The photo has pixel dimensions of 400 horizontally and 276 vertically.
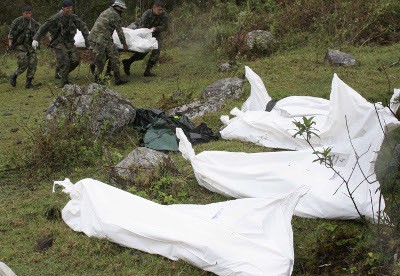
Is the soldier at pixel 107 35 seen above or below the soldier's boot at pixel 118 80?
above

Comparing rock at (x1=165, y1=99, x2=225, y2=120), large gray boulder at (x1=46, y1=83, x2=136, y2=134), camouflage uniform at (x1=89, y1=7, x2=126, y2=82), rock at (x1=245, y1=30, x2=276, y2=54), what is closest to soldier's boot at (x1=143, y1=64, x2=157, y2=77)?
camouflage uniform at (x1=89, y1=7, x2=126, y2=82)

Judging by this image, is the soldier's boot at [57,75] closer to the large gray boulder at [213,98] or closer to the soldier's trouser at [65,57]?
the soldier's trouser at [65,57]

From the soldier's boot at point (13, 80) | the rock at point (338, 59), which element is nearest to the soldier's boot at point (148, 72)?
the soldier's boot at point (13, 80)

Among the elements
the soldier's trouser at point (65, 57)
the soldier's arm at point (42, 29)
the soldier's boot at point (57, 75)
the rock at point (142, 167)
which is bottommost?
the soldier's boot at point (57, 75)

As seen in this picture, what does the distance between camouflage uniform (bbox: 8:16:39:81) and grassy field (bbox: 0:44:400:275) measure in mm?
418

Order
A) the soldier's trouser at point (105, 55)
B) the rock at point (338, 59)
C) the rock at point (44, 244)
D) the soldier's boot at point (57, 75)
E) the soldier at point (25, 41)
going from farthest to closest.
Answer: the soldier's boot at point (57, 75) < the soldier at point (25, 41) < the soldier's trouser at point (105, 55) < the rock at point (338, 59) < the rock at point (44, 244)

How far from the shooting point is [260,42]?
10.5 meters

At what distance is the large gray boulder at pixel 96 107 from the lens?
6312mm

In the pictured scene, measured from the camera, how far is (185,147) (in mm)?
5387

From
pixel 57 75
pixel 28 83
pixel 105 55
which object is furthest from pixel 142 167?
pixel 57 75

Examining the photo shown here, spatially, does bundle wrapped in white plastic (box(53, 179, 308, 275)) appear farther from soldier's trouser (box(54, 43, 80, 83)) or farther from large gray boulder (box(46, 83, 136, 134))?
soldier's trouser (box(54, 43, 80, 83))

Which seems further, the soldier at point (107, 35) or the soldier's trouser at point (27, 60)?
the soldier's trouser at point (27, 60)

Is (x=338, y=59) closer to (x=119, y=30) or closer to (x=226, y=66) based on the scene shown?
(x=226, y=66)

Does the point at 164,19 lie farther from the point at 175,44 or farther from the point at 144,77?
the point at 175,44
